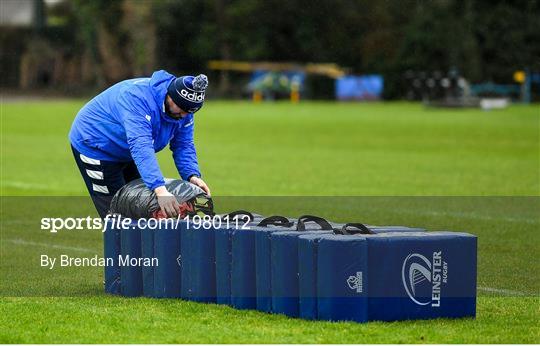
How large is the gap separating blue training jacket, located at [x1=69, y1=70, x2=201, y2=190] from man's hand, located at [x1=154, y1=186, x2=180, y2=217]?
6cm

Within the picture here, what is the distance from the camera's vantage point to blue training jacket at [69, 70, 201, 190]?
10547 millimetres

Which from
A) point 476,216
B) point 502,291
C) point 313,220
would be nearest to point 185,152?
point 313,220

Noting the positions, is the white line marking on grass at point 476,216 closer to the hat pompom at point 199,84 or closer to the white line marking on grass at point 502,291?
the white line marking on grass at point 502,291

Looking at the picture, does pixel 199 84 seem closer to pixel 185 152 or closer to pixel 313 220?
pixel 185 152

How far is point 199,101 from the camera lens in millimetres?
10750

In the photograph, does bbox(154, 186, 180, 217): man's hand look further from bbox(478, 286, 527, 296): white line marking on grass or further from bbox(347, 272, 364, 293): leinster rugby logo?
bbox(478, 286, 527, 296): white line marking on grass

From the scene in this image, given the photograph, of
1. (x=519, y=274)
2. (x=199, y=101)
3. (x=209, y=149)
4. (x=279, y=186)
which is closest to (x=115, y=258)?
(x=199, y=101)

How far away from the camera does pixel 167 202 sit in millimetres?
10359

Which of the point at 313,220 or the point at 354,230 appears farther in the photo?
the point at 313,220

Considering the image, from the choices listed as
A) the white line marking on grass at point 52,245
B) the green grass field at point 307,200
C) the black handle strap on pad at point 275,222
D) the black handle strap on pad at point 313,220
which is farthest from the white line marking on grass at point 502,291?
the white line marking on grass at point 52,245

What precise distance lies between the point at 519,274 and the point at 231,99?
6175 cm

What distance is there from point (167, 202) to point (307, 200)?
9.05m

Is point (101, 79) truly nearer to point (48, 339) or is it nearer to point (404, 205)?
point (404, 205)

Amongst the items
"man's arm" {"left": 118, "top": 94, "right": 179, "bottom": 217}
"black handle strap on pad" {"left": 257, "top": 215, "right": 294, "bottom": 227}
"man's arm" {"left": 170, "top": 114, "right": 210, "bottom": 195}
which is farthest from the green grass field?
"man's arm" {"left": 170, "top": 114, "right": 210, "bottom": 195}
